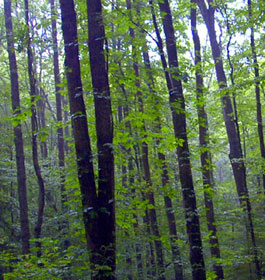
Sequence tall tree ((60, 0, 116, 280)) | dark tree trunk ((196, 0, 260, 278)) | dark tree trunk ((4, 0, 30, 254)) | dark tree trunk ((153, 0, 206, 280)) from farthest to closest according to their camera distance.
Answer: dark tree trunk ((4, 0, 30, 254))
dark tree trunk ((196, 0, 260, 278))
dark tree trunk ((153, 0, 206, 280))
tall tree ((60, 0, 116, 280))

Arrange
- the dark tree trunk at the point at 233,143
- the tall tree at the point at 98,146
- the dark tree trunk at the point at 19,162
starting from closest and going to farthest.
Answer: the tall tree at the point at 98,146
the dark tree trunk at the point at 233,143
the dark tree trunk at the point at 19,162

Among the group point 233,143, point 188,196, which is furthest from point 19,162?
point 233,143

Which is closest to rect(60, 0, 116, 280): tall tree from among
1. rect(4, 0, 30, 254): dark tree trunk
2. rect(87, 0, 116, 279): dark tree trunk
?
rect(87, 0, 116, 279): dark tree trunk

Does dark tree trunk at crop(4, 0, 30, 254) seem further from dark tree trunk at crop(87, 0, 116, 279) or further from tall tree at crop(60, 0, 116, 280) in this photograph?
dark tree trunk at crop(87, 0, 116, 279)

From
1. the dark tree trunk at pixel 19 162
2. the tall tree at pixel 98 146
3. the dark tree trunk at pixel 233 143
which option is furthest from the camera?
the dark tree trunk at pixel 19 162

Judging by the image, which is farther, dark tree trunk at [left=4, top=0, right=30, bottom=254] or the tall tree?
dark tree trunk at [left=4, top=0, right=30, bottom=254]

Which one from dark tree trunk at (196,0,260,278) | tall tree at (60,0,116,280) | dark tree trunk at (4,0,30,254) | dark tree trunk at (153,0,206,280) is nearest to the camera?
tall tree at (60,0,116,280)

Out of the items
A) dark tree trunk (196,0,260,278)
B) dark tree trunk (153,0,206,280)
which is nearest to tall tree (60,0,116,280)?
dark tree trunk (153,0,206,280)

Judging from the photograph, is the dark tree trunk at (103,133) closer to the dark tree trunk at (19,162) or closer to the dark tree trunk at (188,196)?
the dark tree trunk at (188,196)

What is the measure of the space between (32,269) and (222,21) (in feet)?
33.5

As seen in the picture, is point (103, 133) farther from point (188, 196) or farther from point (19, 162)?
point (19, 162)

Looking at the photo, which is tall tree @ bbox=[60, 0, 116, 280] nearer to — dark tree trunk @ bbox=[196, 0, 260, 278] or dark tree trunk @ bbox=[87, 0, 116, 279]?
dark tree trunk @ bbox=[87, 0, 116, 279]

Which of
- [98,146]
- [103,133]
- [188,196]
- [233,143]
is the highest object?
[233,143]

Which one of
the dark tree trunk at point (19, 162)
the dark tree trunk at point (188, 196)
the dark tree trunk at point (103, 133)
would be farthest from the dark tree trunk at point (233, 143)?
the dark tree trunk at point (19, 162)
